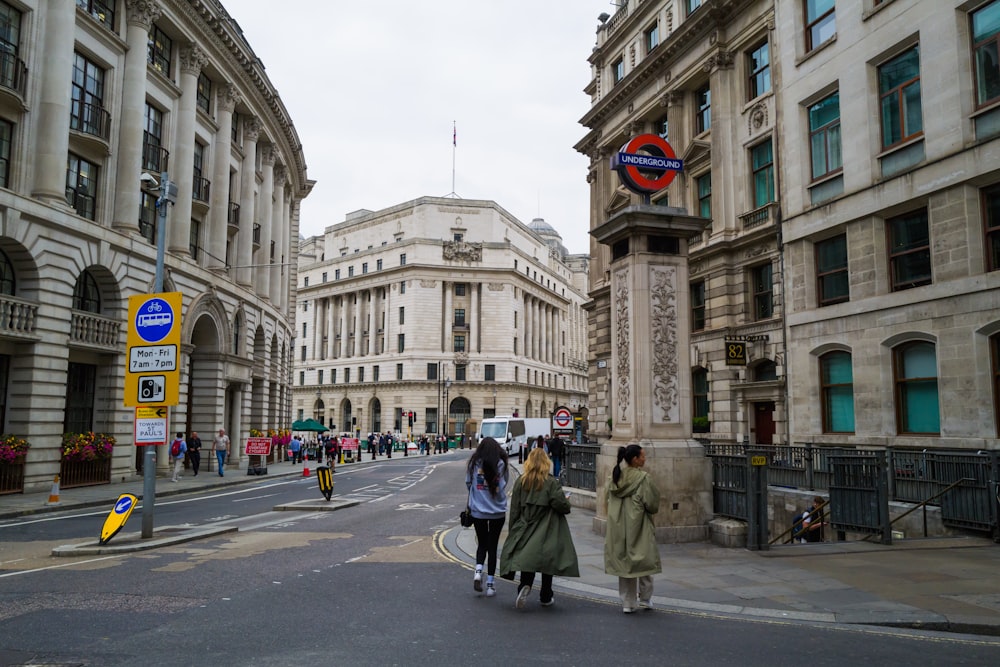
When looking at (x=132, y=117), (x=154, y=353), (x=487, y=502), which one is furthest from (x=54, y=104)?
(x=487, y=502)

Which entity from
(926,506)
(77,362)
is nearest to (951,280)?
(926,506)

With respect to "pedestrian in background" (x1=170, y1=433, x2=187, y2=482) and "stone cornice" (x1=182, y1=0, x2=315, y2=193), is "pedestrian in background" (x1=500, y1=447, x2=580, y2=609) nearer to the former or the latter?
"pedestrian in background" (x1=170, y1=433, x2=187, y2=482)

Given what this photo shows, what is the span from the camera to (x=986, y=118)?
17062 millimetres

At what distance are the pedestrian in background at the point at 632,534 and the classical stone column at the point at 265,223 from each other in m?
36.1

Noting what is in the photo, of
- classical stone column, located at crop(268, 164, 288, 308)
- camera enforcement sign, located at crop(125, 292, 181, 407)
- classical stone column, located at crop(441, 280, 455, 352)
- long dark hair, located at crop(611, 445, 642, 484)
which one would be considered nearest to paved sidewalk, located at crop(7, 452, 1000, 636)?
long dark hair, located at crop(611, 445, 642, 484)

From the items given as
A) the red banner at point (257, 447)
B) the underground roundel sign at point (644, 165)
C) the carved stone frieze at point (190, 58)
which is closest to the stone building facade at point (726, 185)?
the underground roundel sign at point (644, 165)

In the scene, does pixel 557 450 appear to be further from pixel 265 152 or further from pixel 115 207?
pixel 265 152

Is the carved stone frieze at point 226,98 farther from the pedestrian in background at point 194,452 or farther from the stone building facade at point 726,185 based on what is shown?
the stone building facade at point 726,185

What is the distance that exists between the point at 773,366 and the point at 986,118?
1129cm

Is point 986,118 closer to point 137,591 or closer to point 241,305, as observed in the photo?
point 137,591

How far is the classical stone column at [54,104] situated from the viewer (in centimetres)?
2273

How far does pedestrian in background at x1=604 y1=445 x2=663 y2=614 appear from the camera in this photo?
7602 mm

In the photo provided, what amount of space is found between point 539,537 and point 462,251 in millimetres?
83865

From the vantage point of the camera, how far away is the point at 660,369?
12.3 meters
